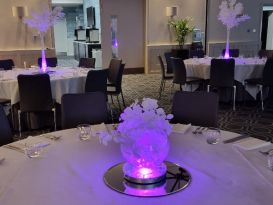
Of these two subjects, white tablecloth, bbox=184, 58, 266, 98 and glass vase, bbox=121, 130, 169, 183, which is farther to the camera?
white tablecloth, bbox=184, 58, 266, 98

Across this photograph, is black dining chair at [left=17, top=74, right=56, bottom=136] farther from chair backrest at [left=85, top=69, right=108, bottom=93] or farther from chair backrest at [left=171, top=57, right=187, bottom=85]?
chair backrest at [left=171, top=57, right=187, bottom=85]

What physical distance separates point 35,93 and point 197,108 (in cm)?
235

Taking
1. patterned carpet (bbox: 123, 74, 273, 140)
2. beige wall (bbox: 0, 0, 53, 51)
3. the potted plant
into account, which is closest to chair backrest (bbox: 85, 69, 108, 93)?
patterned carpet (bbox: 123, 74, 273, 140)

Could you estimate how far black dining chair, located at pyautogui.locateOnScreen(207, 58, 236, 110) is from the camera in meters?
5.57

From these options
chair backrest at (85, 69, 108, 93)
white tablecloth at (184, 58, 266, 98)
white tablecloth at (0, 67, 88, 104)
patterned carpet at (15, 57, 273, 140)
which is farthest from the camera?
white tablecloth at (184, 58, 266, 98)

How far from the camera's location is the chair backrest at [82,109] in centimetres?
269

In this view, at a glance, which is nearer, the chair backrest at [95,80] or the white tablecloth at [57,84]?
the white tablecloth at [57,84]

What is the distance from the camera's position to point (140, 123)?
1497mm

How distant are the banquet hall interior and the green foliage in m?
0.03

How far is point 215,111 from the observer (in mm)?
2645

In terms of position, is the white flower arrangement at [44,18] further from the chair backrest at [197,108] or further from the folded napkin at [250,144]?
the folded napkin at [250,144]

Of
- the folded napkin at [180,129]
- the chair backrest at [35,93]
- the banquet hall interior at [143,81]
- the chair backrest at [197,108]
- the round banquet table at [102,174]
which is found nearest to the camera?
the round banquet table at [102,174]

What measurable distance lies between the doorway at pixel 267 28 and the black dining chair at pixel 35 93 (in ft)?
34.4

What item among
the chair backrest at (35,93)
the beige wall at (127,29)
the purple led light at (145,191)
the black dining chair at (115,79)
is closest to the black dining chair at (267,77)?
the black dining chair at (115,79)
